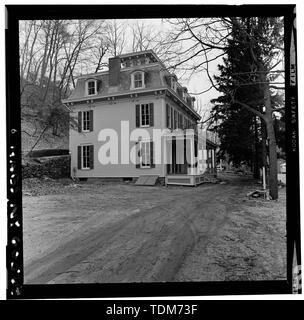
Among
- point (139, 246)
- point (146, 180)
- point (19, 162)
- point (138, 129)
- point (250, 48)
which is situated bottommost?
point (139, 246)

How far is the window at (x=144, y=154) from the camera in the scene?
1.28 meters

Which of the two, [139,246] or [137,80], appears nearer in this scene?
[139,246]

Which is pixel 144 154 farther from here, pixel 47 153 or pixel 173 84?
pixel 47 153

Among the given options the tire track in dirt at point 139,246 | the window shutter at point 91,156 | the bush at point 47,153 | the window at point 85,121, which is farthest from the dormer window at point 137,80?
the tire track in dirt at point 139,246

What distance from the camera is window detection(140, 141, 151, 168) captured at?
4.19ft

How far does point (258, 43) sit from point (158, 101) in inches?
28.1

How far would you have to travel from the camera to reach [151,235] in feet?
4.06

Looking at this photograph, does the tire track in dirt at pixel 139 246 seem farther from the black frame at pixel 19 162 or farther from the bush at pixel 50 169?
the bush at pixel 50 169

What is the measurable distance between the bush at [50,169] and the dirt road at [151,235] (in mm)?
132

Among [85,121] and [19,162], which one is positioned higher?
[85,121]

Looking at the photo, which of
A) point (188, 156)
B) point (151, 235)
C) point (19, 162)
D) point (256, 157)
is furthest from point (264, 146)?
point (19, 162)

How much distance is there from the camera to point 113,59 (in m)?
1.32

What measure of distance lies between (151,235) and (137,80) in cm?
94
